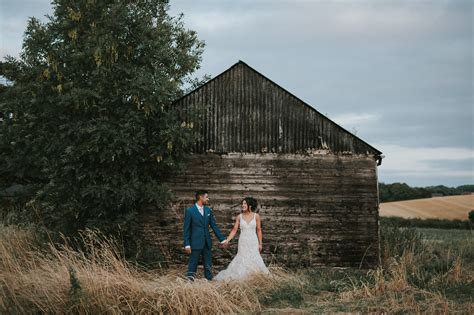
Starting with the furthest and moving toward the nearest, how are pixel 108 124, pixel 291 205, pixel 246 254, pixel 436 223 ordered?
pixel 436 223 < pixel 291 205 < pixel 108 124 < pixel 246 254

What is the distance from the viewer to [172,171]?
1423cm

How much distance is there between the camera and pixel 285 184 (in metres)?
14.4

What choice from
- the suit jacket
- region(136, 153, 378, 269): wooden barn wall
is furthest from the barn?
the suit jacket

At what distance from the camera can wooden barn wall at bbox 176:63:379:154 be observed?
47.3 ft

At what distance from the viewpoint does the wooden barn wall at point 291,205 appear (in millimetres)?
14102

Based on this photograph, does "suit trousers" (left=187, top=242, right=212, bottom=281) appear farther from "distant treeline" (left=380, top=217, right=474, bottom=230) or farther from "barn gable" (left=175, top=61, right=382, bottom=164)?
"distant treeline" (left=380, top=217, right=474, bottom=230)

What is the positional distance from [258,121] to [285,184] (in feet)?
6.71

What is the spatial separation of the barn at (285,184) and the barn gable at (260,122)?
3cm

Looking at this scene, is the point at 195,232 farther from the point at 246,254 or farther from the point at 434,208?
the point at 434,208

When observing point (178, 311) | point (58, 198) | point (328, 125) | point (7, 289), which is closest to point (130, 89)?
point (58, 198)

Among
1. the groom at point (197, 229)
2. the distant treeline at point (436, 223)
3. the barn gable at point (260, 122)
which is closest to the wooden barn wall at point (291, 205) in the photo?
the barn gable at point (260, 122)

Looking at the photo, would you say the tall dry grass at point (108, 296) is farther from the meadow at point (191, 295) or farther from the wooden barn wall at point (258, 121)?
the wooden barn wall at point (258, 121)

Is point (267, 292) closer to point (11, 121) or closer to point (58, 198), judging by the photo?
point (58, 198)

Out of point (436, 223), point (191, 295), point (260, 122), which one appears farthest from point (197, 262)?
point (436, 223)
